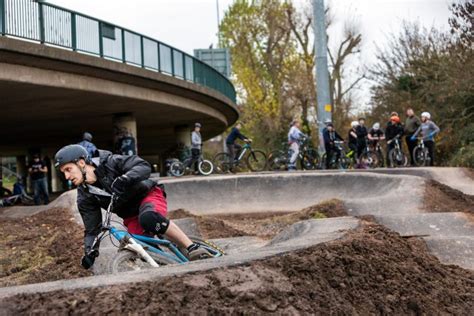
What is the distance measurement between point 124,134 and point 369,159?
8.81 metres

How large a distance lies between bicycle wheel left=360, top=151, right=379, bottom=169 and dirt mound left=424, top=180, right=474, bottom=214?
26.0ft

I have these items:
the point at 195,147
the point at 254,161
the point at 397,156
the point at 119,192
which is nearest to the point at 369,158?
the point at 397,156

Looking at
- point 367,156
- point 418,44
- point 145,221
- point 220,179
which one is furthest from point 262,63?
point 145,221

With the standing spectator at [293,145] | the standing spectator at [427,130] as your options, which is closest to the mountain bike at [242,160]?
the standing spectator at [293,145]

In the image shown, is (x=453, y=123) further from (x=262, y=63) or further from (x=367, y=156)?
(x=262, y=63)

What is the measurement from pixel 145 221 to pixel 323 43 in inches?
708

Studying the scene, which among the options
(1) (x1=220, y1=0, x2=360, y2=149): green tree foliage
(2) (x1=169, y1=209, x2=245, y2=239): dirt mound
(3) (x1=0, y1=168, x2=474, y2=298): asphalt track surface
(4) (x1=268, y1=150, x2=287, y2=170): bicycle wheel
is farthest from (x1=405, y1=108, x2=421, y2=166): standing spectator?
(1) (x1=220, y1=0, x2=360, y2=149): green tree foliage

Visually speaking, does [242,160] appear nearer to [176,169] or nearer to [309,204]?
[176,169]

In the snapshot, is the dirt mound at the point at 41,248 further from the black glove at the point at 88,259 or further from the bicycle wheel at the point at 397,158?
the bicycle wheel at the point at 397,158

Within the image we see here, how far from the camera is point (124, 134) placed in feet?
76.7

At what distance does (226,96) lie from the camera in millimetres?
29766

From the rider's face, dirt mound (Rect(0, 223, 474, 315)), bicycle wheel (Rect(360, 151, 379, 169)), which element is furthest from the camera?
bicycle wheel (Rect(360, 151, 379, 169))

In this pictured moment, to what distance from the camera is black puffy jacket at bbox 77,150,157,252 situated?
211 inches

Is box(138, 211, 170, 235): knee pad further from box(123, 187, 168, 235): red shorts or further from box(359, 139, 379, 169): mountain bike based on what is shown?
box(359, 139, 379, 169): mountain bike
